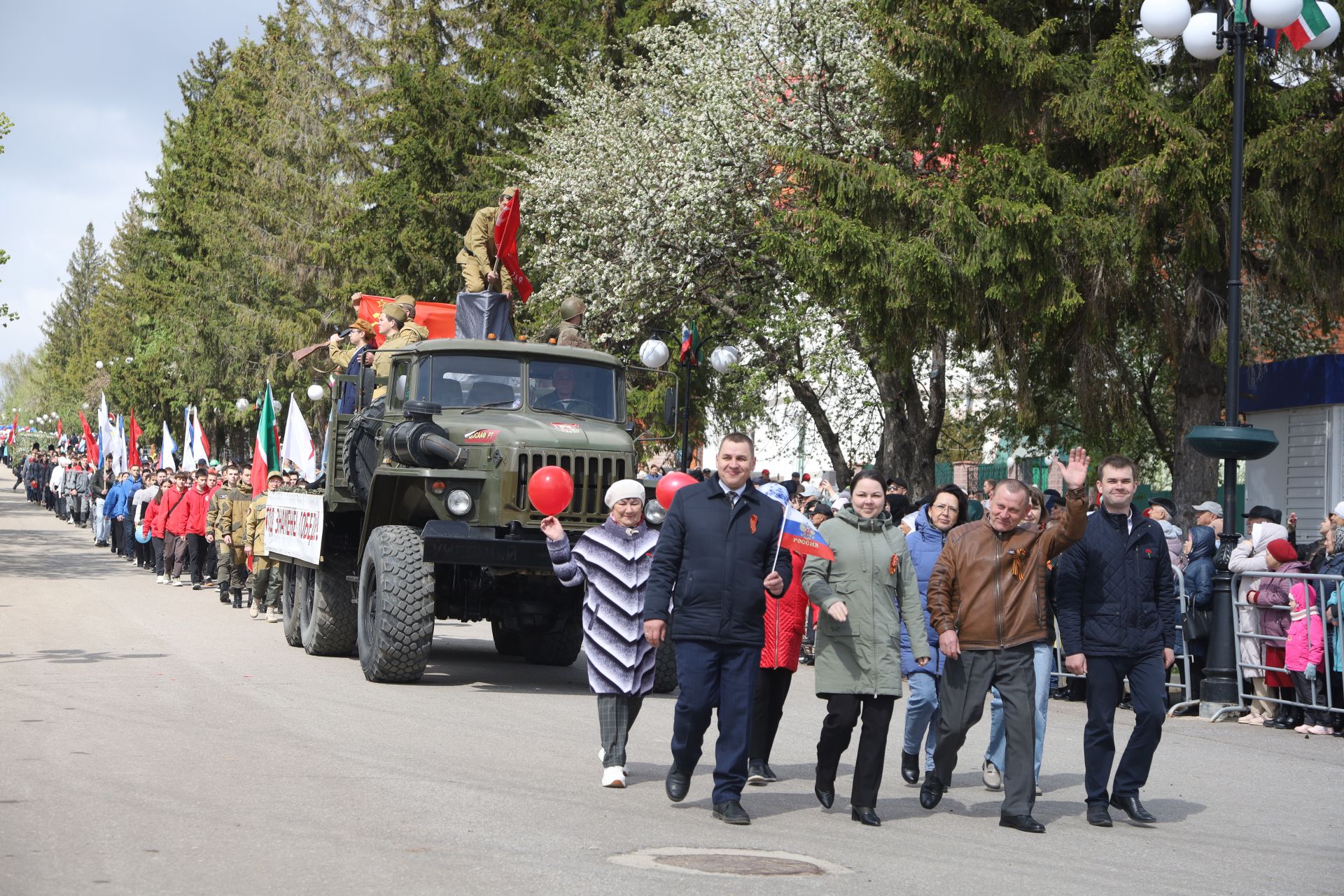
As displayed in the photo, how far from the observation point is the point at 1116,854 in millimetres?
7488

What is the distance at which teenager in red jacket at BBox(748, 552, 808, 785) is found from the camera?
30.2ft

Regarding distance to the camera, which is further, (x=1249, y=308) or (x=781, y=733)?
(x=1249, y=308)

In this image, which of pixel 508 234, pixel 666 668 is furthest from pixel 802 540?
pixel 508 234

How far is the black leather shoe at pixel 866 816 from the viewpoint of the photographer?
7.97 m

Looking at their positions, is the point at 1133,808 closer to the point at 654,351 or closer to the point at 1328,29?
the point at 1328,29

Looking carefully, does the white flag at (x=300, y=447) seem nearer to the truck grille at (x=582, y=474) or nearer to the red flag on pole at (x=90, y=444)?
the truck grille at (x=582, y=474)

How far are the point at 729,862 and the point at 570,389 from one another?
8.14 m

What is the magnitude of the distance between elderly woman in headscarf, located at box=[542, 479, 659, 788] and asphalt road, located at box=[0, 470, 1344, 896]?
1.39 feet

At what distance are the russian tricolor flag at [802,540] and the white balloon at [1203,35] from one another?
336 inches

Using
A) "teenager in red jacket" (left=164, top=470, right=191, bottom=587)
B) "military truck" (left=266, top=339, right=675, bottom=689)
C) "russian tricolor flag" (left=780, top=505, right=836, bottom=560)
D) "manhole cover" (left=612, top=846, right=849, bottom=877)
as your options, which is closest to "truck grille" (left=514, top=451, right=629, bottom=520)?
"military truck" (left=266, top=339, right=675, bottom=689)

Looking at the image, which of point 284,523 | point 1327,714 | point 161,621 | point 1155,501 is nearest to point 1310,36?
point 1155,501

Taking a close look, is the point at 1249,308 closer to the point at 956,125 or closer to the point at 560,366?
the point at 956,125

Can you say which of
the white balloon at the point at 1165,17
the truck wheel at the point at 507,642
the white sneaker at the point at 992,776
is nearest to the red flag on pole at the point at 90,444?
the truck wheel at the point at 507,642

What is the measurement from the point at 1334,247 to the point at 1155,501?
587 cm
